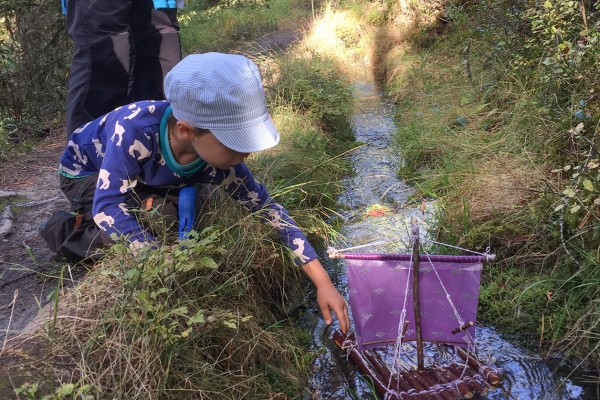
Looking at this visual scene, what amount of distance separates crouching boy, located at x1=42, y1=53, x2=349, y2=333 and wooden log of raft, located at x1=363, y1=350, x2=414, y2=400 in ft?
0.96

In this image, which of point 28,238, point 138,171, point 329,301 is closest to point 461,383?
point 329,301

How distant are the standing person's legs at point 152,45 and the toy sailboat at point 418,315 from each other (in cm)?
221

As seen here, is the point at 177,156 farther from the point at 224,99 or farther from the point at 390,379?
the point at 390,379

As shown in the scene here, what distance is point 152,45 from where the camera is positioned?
3.77 m

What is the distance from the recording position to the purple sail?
2139 mm

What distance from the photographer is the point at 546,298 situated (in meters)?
2.59

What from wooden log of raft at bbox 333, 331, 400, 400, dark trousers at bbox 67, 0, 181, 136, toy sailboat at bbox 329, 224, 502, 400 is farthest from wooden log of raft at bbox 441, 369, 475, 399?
dark trousers at bbox 67, 0, 181, 136

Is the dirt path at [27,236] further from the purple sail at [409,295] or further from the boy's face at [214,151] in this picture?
the purple sail at [409,295]

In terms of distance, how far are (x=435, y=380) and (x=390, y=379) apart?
188 mm

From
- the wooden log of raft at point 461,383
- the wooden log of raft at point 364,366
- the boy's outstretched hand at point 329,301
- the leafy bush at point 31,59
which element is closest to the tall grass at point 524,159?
the wooden log of raft at point 461,383

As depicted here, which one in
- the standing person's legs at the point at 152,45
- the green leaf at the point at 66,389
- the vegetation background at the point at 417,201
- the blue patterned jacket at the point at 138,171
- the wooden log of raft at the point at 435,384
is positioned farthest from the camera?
the standing person's legs at the point at 152,45

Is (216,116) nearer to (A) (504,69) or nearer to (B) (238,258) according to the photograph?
(B) (238,258)

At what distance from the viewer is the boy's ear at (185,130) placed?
2.03 metres

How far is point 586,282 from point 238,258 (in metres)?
1.48
